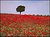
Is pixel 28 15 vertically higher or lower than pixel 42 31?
higher

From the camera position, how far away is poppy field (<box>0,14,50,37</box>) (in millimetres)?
7221

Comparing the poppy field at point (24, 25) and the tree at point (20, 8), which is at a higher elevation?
the tree at point (20, 8)

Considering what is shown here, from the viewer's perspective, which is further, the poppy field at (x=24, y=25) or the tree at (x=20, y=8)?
the tree at (x=20, y=8)

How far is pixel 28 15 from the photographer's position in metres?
8.80

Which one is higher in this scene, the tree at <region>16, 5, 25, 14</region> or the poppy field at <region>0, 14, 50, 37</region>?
A: the tree at <region>16, 5, 25, 14</region>

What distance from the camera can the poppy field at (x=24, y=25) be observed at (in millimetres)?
7221

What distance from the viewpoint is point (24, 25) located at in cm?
800

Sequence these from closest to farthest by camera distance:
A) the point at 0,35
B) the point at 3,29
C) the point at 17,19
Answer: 1. the point at 0,35
2. the point at 3,29
3. the point at 17,19

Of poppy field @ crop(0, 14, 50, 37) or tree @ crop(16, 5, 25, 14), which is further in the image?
tree @ crop(16, 5, 25, 14)

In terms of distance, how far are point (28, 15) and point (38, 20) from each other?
0.56m

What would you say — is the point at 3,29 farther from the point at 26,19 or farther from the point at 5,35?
the point at 26,19

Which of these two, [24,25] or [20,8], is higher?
[20,8]

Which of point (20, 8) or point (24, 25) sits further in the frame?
point (20, 8)

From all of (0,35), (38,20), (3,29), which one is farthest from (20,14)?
(0,35)
